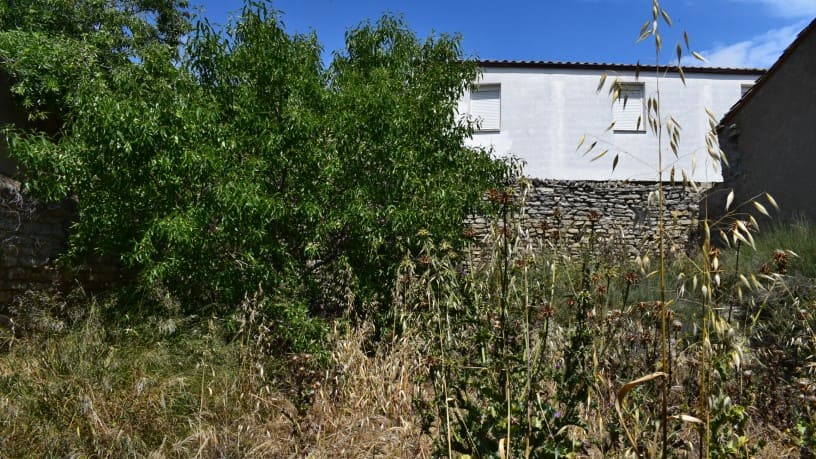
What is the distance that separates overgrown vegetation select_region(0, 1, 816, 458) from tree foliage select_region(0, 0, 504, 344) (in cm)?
3

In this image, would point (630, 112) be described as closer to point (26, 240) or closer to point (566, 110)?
point (566, 110)

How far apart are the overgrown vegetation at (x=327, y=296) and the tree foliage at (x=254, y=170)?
0.08ft

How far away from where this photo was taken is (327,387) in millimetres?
4445

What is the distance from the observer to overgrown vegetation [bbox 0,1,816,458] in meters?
2.99

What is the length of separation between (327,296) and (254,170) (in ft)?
4.94

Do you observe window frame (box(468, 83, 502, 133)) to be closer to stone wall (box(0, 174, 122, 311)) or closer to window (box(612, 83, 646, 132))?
window (box(612, 83, 646, 132))

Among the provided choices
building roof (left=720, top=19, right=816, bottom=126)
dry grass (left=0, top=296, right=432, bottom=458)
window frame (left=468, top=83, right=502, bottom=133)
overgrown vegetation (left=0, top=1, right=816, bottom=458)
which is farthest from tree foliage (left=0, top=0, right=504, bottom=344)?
window frame (left=468, top=83, right=502, bottom=133)

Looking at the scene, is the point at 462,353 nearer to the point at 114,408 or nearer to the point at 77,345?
the point at 114,408

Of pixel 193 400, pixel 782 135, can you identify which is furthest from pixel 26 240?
pixel 782 135

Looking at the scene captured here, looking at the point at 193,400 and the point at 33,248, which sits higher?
the point at 33,248

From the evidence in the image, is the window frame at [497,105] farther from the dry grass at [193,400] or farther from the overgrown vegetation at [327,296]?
the dry grass at [193,400]

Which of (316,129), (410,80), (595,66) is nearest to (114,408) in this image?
(316,129)

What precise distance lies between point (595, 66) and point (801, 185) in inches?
243

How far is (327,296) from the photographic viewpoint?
626 cm
